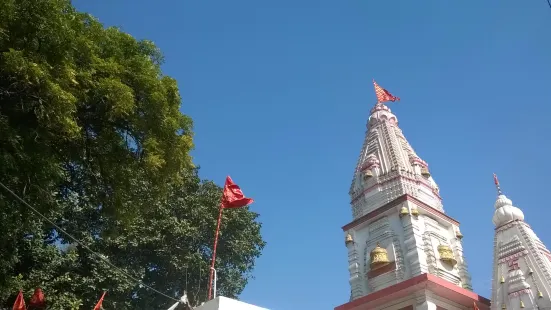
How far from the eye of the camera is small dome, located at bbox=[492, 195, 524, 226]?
20516 millimetres

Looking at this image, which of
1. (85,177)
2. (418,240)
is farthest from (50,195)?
(418,240)

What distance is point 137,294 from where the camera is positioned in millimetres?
22688

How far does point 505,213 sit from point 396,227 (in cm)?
430

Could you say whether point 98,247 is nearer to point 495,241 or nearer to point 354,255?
point 354,255

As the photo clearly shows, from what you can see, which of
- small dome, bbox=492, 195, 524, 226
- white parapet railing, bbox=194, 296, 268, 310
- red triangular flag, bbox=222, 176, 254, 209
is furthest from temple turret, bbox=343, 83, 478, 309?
white parapet railing, bbox=194, 296, 268, 310

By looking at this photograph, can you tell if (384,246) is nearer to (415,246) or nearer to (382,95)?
(415,246)

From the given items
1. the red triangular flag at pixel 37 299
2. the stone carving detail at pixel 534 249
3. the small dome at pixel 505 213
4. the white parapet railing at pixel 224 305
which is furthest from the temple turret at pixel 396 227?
the red triangular flag at pixel 37 299

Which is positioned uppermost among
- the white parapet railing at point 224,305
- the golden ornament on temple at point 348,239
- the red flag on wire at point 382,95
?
the red flag on wire at point 382,95

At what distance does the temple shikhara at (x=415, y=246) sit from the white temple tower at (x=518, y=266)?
1.2 inches

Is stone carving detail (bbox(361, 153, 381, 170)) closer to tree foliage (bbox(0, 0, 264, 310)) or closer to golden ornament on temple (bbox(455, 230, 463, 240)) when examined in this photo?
golden ornament on temple (bbox(455, 230, 463, 240))

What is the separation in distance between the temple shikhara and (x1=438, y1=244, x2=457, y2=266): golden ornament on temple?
0.04 meters

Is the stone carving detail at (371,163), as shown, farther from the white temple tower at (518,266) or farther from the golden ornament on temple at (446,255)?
the white temple tower at (518,266)

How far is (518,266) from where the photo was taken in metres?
18.5

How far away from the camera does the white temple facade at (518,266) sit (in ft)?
57.1
